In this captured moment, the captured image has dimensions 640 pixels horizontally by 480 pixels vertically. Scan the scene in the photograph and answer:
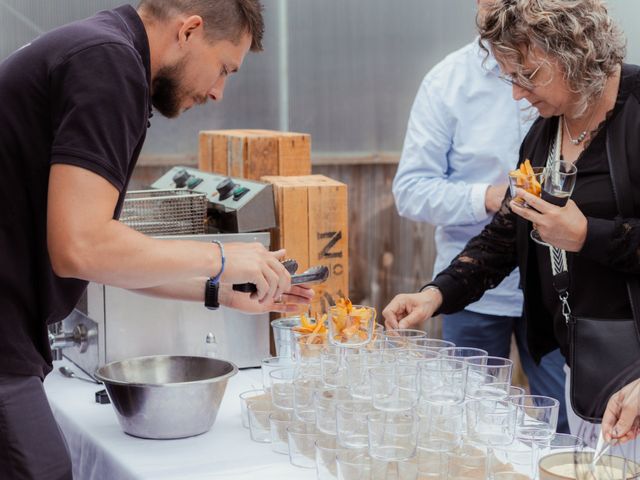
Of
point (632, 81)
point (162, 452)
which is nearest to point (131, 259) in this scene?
point (162, 452)

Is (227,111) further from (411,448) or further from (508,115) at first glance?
(411,448)

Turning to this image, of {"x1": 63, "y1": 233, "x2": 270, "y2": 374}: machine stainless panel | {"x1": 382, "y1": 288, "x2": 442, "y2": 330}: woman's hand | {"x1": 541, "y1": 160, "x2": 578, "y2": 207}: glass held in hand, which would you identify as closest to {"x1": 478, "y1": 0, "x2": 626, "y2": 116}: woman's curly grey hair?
{"x1": 541, "y1": 160, "x2": 578, "y2": 207}: glass held in hand

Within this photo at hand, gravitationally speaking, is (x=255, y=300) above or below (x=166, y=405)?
above

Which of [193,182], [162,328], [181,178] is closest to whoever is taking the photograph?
[162,328]

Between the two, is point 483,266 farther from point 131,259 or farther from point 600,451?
point 131,259

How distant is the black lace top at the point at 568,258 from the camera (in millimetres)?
2432

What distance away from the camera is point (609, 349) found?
2488 millimetres

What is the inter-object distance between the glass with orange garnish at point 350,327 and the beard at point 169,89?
0.64 m

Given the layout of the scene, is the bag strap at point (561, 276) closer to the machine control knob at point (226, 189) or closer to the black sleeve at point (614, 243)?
the black sleeve at point (614, 243)

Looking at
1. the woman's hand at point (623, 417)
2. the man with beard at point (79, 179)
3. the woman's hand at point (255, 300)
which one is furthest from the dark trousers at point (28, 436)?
the woman's hand at point (623, 417)

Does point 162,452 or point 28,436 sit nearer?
point 28,436

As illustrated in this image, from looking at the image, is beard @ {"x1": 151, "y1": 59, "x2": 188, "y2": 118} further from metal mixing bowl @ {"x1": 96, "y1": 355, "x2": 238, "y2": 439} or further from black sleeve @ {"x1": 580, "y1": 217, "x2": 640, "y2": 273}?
black sleeve @ {"x1": 580, "y1": 217, "x2": 640, "y2": 273}

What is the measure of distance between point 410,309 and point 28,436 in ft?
4.05

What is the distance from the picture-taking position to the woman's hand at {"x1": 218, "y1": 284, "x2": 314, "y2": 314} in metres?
2.55
